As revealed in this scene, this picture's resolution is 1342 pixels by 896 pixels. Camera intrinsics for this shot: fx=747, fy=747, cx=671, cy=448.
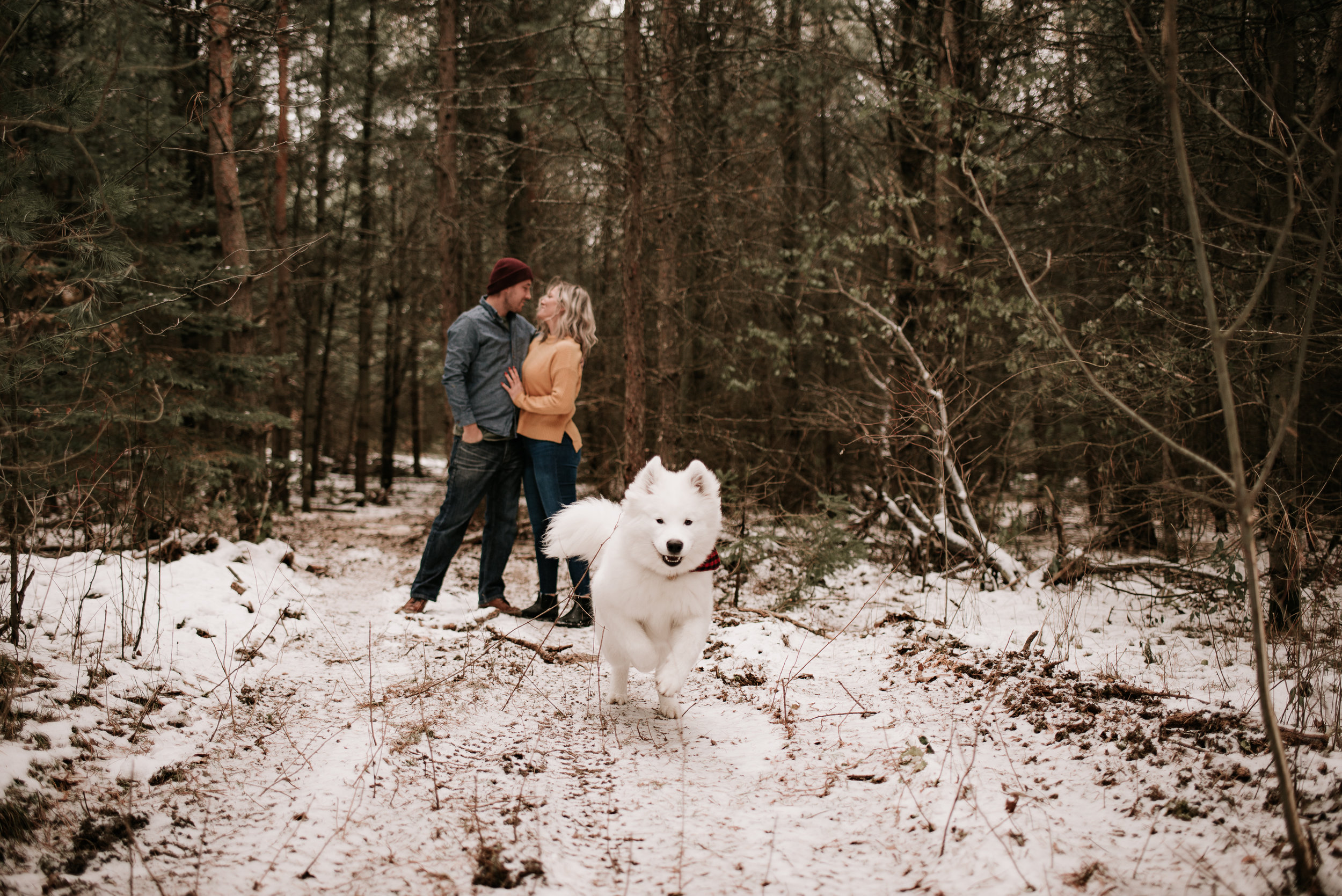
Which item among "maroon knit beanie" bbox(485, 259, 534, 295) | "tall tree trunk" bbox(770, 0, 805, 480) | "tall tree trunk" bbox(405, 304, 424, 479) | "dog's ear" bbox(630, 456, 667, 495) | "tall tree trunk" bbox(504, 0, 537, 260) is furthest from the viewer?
"tall tree trunk" bbox(405, 304, 424, 479)

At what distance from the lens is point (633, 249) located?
21.7 feet

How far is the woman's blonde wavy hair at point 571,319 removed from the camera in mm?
5832

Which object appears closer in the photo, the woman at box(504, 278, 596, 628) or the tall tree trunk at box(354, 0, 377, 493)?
the woman at box(504, 278, 596, 628)

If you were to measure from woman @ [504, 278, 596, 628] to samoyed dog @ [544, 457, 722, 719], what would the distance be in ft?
5.41

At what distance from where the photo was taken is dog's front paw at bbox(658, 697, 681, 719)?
3.92 metres

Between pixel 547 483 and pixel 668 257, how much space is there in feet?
12.6

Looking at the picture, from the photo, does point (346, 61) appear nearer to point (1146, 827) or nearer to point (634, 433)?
point (634, 433)

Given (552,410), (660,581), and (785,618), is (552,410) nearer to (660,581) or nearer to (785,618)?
(660,581)

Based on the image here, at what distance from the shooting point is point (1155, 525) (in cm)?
739

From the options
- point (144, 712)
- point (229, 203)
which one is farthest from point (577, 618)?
point (229, 203)

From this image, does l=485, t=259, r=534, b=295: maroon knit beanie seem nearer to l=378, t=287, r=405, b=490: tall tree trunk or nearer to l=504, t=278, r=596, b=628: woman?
l=504, t=278, r=596, b=628: woman

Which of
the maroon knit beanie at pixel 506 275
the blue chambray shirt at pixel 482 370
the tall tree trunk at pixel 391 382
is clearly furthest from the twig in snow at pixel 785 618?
the tall tree trunk at pixel 391 382

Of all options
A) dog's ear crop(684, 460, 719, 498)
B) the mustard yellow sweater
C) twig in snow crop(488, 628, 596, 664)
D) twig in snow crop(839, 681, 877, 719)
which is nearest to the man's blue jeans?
the mustard yellow sweater

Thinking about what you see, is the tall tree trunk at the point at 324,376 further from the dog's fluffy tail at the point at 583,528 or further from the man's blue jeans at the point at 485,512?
the dog's fluffy tail at the point at 583,528
